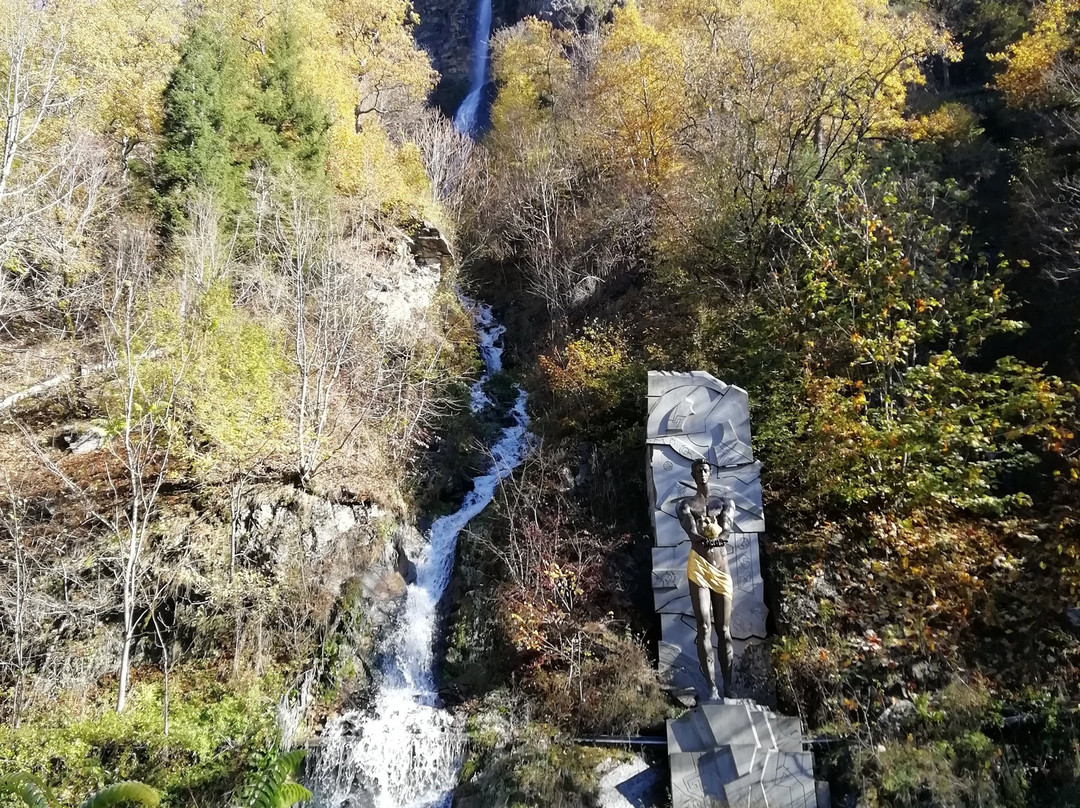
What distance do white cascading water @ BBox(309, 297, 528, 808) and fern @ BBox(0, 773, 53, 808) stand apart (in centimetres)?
314

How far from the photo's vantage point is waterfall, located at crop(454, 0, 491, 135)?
34.8 metres

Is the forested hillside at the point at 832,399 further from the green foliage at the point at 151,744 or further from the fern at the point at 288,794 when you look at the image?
the green foliage at the point at 151,744

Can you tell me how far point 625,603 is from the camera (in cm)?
919

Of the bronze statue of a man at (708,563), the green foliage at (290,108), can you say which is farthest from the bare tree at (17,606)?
the green foliage at (290,108)

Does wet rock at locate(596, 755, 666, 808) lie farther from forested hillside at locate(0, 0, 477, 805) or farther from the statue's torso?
forested hillside at locate(0, 0, 477, 805)

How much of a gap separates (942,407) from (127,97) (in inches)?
724

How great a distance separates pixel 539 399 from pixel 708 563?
9.10m

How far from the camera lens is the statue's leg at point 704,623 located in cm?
662

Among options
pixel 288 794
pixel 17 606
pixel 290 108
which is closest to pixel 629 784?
pixel 288 794

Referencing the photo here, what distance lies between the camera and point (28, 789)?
5855 mm

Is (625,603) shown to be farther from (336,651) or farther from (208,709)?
(208,709)

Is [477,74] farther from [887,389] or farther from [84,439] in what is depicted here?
[887,389]

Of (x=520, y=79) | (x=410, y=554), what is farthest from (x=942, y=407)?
(x=520, y=79)

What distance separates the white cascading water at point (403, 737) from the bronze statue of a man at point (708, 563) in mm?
3769
